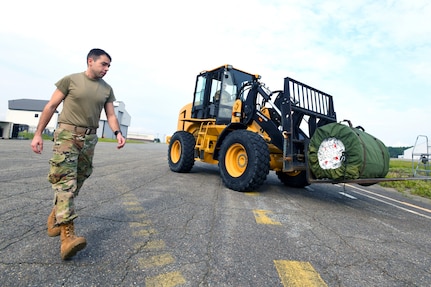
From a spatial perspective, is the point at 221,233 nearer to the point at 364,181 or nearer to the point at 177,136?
the point at 364,181

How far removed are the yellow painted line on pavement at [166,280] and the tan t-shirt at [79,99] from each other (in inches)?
57.8

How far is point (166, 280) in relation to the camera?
171cm

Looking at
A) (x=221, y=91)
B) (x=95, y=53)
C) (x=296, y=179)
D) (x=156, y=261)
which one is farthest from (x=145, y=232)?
(x=221, y=91)

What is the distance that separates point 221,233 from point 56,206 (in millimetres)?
1507

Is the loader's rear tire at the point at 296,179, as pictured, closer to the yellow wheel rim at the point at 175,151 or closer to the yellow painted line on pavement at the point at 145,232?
the yellow wheel rim at the point at 175,151

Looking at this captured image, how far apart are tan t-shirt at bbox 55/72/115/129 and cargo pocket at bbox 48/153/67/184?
0.32 metres

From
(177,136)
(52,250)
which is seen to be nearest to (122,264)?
(52,250)

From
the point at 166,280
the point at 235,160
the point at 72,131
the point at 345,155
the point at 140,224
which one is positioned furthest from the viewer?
the point at 235,160

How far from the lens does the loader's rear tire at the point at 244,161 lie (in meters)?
4.49

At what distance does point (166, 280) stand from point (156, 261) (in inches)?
11.0

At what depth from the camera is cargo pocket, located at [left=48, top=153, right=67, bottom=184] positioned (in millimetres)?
2146

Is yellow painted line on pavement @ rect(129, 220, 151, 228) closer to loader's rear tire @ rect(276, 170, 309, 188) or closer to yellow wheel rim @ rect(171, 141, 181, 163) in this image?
loader's rear tire @ rect(276, 170, 309, 188)

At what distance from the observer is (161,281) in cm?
170

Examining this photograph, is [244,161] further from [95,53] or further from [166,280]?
[166,280]
